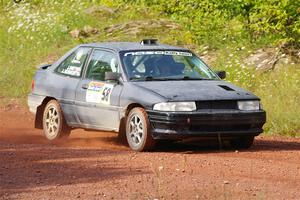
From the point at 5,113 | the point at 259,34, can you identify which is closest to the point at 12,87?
the point at 5,113

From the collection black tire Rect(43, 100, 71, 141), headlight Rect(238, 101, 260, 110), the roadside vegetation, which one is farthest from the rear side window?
the roadside vegetation

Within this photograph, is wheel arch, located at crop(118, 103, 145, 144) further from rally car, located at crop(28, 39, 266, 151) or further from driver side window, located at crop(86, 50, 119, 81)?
driver side window, located at crop(86, 50, 119, 81)

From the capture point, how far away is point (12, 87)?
73.2ft

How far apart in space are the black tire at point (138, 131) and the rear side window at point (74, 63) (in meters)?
1.67

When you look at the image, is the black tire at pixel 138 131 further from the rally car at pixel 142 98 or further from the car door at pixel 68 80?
the car door at pixel 68 80

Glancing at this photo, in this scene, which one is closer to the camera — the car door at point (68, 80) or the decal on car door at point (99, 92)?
the decal on car door at point (99, 92)

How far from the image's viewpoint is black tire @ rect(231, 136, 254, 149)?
1374cm

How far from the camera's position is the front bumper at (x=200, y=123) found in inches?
507

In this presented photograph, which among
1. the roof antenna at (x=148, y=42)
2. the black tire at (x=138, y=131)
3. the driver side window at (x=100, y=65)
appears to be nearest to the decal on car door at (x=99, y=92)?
the driver side window at (x=100, y=65)

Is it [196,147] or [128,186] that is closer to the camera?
[128,186]

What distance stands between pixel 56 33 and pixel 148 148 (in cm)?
1324

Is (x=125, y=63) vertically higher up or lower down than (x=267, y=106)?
higher up

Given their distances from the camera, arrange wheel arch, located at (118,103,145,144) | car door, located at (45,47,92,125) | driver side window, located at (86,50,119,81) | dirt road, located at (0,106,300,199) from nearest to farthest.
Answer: dirt road, located at (0,106,300,199) → wheel arch, located at (118,103,145,144) → driver side window, located at (86,50,119,81) → car door, located at (45,47,92,125)

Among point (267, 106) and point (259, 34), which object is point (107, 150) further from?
point (259, 34)
